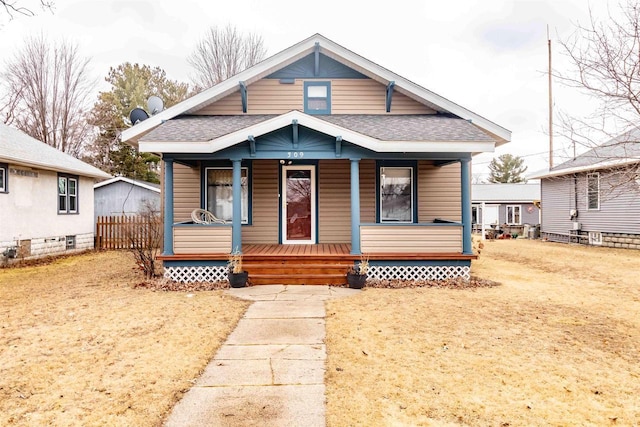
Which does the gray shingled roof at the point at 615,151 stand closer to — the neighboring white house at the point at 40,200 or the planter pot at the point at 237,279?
the planter pot at the point at 237,279

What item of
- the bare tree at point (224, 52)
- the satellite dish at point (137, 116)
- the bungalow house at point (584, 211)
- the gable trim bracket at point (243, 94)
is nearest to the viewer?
the gable trim bracket at point (243, 94)

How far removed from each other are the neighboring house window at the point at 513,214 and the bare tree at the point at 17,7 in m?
30.5

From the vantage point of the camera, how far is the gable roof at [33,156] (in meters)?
11.1

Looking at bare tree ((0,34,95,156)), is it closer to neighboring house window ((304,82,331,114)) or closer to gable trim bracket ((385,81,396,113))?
neighboring house window ((304,82,331,114))

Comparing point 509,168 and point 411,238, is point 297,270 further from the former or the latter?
point 509,168

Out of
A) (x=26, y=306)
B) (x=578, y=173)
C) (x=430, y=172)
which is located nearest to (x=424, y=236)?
(x=430, y=172)

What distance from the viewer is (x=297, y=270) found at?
8.27 m

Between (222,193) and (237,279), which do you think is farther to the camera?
(222,193)

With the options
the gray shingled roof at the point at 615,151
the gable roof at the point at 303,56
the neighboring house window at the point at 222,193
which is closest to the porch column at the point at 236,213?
the neighboring house window at the point at 222,193

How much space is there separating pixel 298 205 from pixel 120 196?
1370 centimetres

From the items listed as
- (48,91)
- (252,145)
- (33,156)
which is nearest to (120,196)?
(33,156)

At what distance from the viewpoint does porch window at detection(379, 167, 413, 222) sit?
10305 millimetres

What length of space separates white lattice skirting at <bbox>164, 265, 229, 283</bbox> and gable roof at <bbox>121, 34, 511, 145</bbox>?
3.67m

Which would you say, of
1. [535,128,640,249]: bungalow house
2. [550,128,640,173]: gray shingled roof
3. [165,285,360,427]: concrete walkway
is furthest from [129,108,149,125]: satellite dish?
[535,128,640,249]: bungalow house
